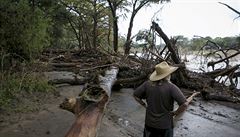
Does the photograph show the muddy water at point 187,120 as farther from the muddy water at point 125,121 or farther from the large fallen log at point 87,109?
the large fallen log at point 87,109

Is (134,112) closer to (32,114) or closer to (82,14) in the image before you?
(32,114)

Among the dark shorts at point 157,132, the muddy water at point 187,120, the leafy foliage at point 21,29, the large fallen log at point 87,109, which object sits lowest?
the muddy water at point 187,120

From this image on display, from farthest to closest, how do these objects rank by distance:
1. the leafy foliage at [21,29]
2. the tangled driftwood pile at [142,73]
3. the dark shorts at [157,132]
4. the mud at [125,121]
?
the tangled driftwood pile at [142,73]
the leafy foliage at [21,29]
the mud at [125,121]
the dark shorts at [157,132]

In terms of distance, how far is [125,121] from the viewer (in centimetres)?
794

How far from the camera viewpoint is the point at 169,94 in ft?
15.8

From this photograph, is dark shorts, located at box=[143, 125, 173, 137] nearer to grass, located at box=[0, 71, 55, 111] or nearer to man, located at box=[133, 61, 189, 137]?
man, located at box=[133, 61, 189, 137]

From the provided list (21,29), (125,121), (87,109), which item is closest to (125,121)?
(125,121)

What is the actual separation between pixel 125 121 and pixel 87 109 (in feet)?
9.07

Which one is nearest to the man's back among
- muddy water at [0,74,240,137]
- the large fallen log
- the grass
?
the large fallen log

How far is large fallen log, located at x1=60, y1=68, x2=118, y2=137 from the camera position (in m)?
4.79

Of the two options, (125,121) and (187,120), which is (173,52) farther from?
(125,121)

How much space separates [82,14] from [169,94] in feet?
71.4

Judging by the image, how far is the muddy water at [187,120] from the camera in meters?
7.25

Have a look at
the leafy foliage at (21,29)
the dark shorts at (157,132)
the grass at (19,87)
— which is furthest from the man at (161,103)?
the leafy foliage at (21,29)
